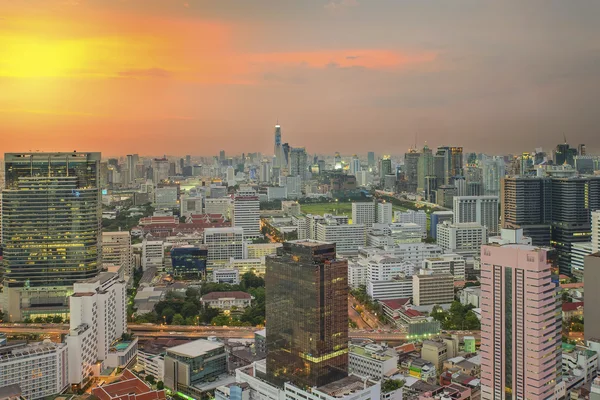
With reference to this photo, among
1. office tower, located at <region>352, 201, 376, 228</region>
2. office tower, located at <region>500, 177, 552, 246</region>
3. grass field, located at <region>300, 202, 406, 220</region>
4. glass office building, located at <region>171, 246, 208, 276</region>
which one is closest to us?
glass office building, located at <region>171, 246, 208, 276</region>

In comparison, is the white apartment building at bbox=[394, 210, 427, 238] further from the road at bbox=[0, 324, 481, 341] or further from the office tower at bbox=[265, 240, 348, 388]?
the office tower at bbox=[265, 240, 348, 388]

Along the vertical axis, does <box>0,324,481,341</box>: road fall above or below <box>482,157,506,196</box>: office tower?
below

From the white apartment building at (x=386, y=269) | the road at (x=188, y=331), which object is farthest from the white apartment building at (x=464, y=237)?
the road at (x=188, y=331)

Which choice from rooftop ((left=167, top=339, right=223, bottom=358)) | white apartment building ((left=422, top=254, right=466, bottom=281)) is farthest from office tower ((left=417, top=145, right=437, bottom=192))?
rooftop ((left=167, top=339, right=223, bottom=358))

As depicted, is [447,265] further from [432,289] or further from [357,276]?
[357,276]

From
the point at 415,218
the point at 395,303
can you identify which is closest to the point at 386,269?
the point at 395,303
